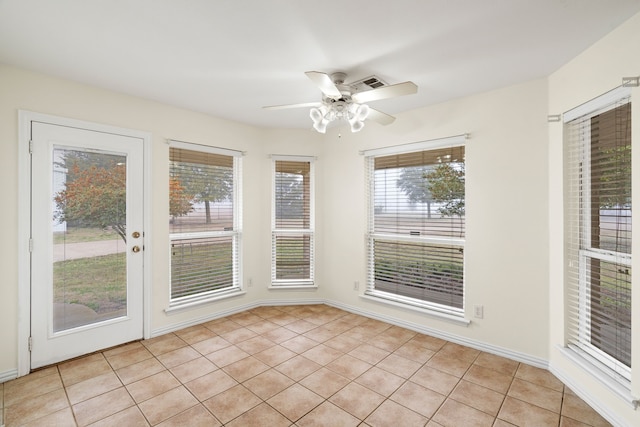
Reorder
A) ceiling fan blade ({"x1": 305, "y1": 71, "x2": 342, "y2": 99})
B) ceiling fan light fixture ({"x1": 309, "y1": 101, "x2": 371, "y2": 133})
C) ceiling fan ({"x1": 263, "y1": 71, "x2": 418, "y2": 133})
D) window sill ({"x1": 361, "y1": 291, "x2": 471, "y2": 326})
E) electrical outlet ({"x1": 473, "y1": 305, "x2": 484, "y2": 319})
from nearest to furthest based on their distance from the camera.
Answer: ceiling fan blade ({"x1": 305, "y1": 71, "x2": 342, "y2": 99}) → ceiling fan ({"x1": 263, "y1": 71, "x2": 418, "y2": 133}) → ceiling fan light fixture ({"x1": 309, "y1": 101, "x2": 371, "y2": 133}) → electrical outlet ({"x1": 473, "y1": 305, "x2": 484, "y2": 319}) → window sill ({"x1": 361, "y1": 291, "x2": 471, "y2": 326})

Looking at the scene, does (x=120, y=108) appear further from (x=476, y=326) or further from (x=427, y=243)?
(x=476, y=326)

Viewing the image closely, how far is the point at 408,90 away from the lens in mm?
1979

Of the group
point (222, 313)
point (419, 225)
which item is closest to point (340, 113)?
point (419, 225)

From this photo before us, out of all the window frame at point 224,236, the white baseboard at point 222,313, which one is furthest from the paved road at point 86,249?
the white baseboard at point 222,313

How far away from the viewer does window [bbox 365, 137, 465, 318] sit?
3.12m

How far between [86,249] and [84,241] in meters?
0.08

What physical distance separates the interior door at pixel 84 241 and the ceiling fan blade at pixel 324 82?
214cm

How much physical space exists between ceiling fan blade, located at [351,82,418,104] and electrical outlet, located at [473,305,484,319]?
2171mm

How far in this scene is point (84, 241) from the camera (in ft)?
8.93

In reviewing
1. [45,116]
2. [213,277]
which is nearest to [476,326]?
[213,277]

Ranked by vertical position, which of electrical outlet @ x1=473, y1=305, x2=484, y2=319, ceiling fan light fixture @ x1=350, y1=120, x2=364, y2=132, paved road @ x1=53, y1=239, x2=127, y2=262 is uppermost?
ceiling fan light fixture @ x1=350, y1=120, x2=364, y2=132

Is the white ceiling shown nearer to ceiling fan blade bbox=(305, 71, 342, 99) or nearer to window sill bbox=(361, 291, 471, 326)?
ceiling fan blade bbox=(305, 71, 342, 99)

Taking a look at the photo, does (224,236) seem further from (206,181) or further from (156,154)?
(156,154)

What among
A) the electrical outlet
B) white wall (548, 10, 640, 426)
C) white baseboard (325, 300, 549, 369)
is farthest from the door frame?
white wall (548, 10, 640, 426)
